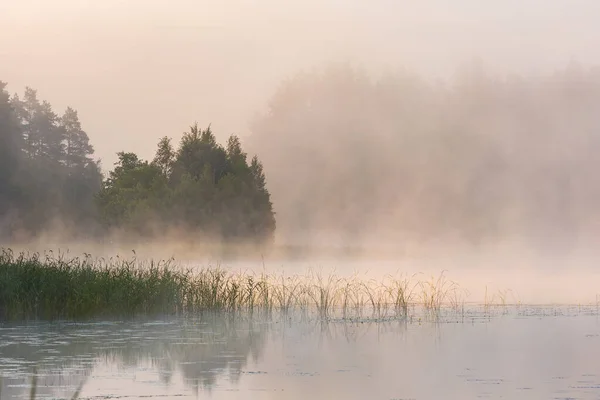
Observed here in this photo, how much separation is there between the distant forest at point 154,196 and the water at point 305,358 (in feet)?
173

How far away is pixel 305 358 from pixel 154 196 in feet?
195

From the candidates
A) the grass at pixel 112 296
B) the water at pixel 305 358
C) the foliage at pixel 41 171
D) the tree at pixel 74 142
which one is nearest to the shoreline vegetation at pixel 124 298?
the grass at pixel 112 296

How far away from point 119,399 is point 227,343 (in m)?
5.68

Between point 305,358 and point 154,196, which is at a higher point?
point 154,196

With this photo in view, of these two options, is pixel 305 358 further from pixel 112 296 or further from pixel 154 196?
pixel 154 196

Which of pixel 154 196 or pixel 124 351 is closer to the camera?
pixel 124 351

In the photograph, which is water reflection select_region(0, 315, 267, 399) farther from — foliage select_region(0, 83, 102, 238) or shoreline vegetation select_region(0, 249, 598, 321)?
foliage select_region(0, 83, 102, 238)

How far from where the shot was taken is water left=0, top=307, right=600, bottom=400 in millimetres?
11727

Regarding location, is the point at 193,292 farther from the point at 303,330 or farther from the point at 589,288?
the point at 589,288

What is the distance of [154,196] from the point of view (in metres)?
73.4

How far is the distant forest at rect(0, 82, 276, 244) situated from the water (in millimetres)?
52844

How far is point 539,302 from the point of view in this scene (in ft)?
81.8

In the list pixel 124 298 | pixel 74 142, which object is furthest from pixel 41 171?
pixel 124 298

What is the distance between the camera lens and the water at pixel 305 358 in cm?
1173
